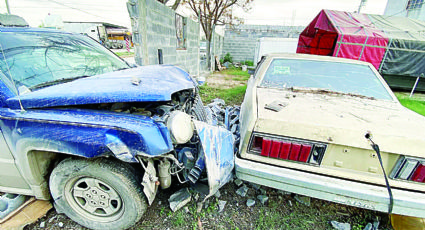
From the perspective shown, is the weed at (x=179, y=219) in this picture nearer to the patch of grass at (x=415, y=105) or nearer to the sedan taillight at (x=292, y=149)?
the sedan taillight at (x=292, y=149)

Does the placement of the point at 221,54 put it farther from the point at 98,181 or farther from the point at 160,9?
the point at 98,181

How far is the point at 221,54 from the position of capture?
16719 millimetres

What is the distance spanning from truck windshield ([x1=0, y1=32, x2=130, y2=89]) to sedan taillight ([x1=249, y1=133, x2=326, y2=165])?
2.04 m

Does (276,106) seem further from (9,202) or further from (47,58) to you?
(9,202)

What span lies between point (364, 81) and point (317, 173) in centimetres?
177

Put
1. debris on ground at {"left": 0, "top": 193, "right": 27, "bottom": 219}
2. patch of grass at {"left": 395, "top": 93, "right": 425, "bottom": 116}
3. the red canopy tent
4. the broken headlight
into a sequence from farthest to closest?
the red canopy tent
patch of grass at {"left": 395, "top": 93, "right": 425, "bottom": 116}
debris on ground at {"left": 0, "top": 193, "right": 27, "bottom": 219}
the broken headlight

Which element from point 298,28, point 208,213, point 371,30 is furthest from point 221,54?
point 208,213

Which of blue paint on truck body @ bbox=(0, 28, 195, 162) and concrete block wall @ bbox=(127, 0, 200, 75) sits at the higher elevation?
concrete block wall @ bbox=(127, 0, 200, 75)

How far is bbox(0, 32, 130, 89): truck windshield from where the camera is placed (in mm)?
1666

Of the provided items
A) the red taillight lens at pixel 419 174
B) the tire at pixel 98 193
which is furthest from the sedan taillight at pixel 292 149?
the tire at pixel 98 193

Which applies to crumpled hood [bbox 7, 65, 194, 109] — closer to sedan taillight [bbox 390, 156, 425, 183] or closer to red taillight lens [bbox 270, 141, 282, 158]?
→ red taillight lens [bbox 270, 141, 282, 158]

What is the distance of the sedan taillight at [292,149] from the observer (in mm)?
1579

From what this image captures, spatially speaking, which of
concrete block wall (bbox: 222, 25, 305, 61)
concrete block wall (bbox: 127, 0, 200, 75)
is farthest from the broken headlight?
concrete block wall (bbox: 222, 25, 305, 61)

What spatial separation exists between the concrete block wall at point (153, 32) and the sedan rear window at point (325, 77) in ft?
9.49
